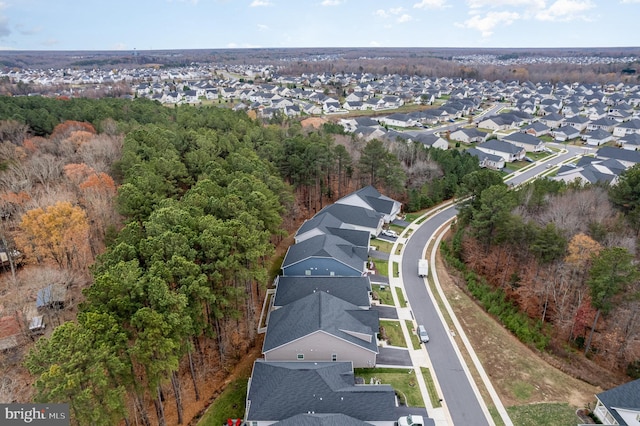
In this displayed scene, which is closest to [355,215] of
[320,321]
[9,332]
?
[320,321]

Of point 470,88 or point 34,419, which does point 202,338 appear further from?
point 470,88

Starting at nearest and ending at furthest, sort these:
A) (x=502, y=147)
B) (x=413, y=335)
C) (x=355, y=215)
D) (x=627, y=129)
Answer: (x=413, y=335), (x=355, y=215), (x=502, y=147), (x=627, y=129)

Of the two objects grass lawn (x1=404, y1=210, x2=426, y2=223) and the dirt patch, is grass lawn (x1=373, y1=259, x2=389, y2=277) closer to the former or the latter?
the dirt patch

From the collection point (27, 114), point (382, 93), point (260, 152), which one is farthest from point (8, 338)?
point (382, 93)

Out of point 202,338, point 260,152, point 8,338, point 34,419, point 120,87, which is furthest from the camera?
point 120,87

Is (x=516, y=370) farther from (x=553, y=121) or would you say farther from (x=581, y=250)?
(x=553, y=121)

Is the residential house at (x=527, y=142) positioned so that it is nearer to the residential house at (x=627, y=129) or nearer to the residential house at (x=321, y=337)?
the residential house at (x=627, y=129)

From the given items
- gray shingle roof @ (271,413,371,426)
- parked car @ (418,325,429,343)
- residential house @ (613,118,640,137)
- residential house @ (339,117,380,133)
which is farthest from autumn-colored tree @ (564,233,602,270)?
residential house @ (613,118,640,137)
